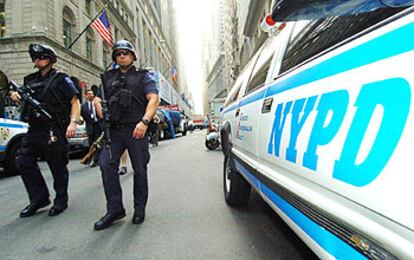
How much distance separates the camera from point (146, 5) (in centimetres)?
5647

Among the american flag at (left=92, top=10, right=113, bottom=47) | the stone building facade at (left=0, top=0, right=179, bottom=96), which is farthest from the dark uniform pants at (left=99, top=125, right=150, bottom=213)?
the stone building facade at (left=0, top=0, right=179, bottom=96)

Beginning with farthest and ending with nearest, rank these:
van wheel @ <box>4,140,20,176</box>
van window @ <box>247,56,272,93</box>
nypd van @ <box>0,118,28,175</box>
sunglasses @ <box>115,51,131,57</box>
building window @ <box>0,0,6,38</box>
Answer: building window @ <box>0,0,6,38</box>, van wheel @ <box>4,140,20,176</box>, nypd van @ <box>0,118,28,175</box>, sunglasses @ <box>115,51,131,57</box>, van window @ <box>247,56,272,93</box>

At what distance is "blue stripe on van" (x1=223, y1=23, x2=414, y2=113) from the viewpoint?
960 millimetres

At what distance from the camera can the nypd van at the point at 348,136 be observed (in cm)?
93

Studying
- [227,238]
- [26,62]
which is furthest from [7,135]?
[26,62]

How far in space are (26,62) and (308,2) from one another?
21810 millimetres

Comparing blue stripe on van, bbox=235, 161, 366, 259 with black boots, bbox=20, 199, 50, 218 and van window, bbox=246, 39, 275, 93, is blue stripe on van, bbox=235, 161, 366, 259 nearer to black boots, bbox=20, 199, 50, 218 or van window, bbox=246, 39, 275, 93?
van window, bbox=246, 39, 275, 93

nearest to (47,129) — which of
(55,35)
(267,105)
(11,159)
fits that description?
(267,105)

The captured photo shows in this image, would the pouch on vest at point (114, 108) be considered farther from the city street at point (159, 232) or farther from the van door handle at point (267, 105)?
the van door handle at point (267, 105)

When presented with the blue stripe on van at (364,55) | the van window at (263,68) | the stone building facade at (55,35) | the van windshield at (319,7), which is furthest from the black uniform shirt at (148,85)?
the stone building facade at (55,35)

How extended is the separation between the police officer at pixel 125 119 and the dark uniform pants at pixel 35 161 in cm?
69

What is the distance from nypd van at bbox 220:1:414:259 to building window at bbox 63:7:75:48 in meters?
23.7

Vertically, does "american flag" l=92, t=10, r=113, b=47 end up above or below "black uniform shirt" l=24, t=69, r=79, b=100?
above

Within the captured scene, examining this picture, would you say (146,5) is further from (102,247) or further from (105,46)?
(102,247)
